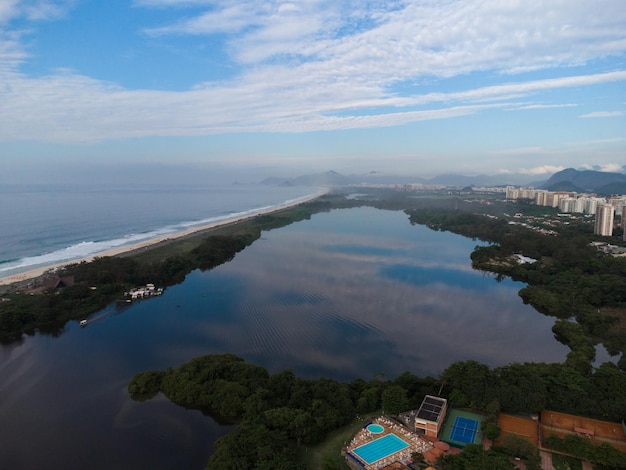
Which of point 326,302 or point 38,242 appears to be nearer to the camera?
point 326,302

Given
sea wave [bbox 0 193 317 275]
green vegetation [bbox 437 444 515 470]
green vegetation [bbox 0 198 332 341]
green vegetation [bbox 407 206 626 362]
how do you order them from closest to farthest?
1. green vegetation [bbox 437 444 515 470]
2. green vegetation [bbox 407 206 626 362]
3. green vegetation [bbox 0 198 332 341]
4. sea wave [bbox 0 193 317 275]

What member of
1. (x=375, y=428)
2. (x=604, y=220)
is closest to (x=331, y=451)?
(x=375, y=428)

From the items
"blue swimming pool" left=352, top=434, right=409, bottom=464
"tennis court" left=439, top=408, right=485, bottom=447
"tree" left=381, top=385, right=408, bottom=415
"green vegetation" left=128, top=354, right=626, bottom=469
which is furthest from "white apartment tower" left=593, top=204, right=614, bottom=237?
"blue swimming pool" left=352, top=434, right=409, bottom=464

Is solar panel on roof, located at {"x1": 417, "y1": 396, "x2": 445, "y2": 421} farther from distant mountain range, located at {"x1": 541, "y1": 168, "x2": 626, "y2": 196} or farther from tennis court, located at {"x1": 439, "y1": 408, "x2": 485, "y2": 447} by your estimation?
distant mountain range, located at {"x1": 541, "y1": 168, "x2": 626, "y2": 196}

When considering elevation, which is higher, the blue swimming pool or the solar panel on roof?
the solar panel on roof

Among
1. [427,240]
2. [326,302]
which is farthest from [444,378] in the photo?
[427,240]

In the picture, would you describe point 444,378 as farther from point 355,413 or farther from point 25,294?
point 25,294
